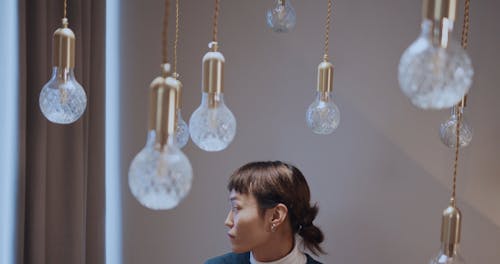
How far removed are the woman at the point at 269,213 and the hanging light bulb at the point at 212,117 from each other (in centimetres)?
116

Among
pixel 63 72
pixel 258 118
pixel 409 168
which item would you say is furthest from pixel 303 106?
pixel 63 72

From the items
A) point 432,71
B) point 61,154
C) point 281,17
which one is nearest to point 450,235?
point 432,71

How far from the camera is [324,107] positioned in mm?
1631

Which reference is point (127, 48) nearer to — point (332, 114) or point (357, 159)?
point (357, 159)

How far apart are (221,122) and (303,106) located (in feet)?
5.66

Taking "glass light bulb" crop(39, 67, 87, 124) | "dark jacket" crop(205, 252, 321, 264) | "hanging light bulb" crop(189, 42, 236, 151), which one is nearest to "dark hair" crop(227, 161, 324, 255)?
"dark jacket" crop(205, 252, 321, 264)

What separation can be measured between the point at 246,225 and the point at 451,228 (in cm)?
123

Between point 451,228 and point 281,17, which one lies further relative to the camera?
point 281,17

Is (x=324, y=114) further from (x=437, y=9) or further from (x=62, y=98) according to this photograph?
(x=437, y=9)

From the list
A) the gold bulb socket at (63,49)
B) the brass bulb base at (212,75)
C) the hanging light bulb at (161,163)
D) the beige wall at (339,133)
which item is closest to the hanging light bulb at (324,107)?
the brass bulb base at (212,75)

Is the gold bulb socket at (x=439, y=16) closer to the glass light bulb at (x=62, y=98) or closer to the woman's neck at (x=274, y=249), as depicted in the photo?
the glass light bulb at (x=62, y=98)

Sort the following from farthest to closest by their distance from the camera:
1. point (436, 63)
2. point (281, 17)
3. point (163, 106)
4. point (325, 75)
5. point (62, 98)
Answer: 1. point (281, 17)
2. point (325, 75)
3. point (62, 98)
4. point (163, 106)
5. point (436, 63)

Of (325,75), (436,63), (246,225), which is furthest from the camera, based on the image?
(246,225)

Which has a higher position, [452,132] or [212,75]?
[212,75]
